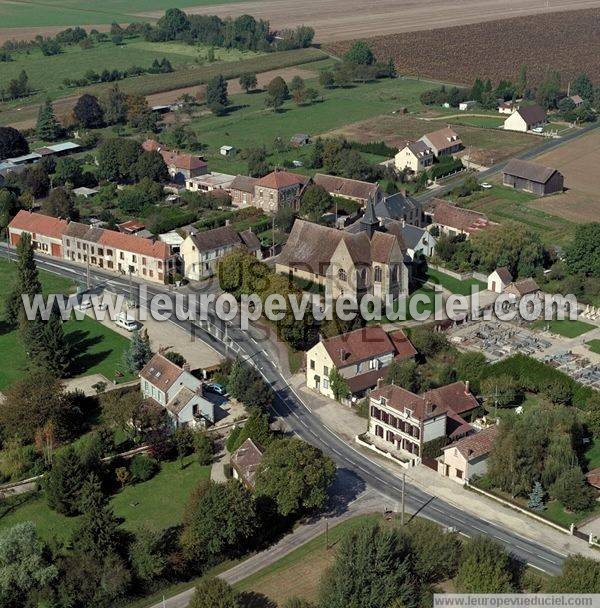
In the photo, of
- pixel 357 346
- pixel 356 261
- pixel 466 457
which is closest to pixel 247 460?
pixel 466 457

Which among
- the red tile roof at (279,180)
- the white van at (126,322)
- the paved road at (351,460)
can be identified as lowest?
the paved road at (351,460)

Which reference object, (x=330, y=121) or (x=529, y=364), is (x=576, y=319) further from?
(x=330, y=121)

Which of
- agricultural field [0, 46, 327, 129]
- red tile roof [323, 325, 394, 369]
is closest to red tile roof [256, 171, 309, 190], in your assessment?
red tile roof [323, 325, 394, 369]

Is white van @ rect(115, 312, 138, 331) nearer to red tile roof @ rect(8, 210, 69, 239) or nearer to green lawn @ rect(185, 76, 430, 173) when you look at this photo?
red tile roof @ rect(8, 210, 69, 239)

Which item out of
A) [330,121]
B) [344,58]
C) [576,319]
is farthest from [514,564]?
[344,58]

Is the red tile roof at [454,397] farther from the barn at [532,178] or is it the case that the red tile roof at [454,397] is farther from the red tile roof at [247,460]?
the barn at [532,178]

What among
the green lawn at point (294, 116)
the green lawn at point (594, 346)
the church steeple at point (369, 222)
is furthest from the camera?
the green lawn at point (294, 116)

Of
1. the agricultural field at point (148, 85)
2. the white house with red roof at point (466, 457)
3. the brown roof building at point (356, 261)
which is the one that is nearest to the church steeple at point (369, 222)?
the brown roof building at point (356, 261)
